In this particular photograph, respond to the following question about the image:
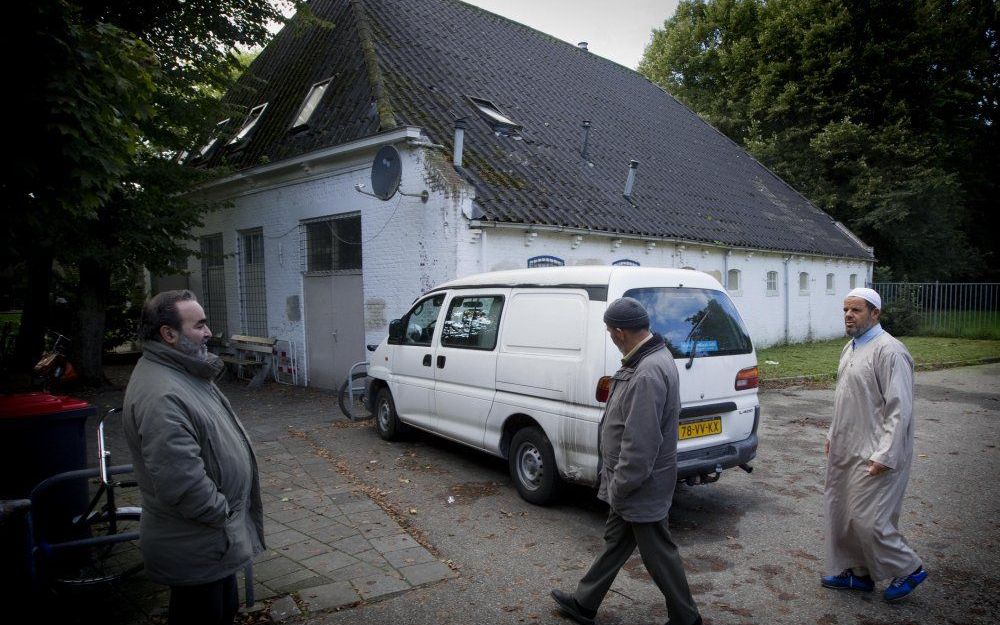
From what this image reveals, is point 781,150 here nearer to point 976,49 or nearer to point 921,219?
point 921,219

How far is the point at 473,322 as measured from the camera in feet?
21.8

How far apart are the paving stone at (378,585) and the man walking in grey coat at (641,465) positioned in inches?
48.5

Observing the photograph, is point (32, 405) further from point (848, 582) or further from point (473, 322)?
point (848, 582)

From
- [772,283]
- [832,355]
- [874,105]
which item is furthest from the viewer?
[874,105]

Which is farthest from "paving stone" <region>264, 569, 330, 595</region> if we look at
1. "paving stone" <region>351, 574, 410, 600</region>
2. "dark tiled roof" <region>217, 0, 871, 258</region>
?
"dark tiled roof" <region>217, 0, 871, 258</region>

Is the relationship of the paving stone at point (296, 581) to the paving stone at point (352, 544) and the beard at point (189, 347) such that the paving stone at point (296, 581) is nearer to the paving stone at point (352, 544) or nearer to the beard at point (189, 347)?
the paving stone at point (352, 544)

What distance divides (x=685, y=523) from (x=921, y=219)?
28144 mm

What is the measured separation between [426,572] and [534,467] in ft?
5.52

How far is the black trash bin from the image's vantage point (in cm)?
385

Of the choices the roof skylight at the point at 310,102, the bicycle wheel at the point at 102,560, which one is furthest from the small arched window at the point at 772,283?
the bicycle wheel at the point at 102,560

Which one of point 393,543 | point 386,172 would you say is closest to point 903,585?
point 393,543

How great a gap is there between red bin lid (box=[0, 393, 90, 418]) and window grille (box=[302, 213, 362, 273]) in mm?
7785

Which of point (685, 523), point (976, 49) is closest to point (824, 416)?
point (685, 523)

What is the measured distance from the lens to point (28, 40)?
377 centimetres
